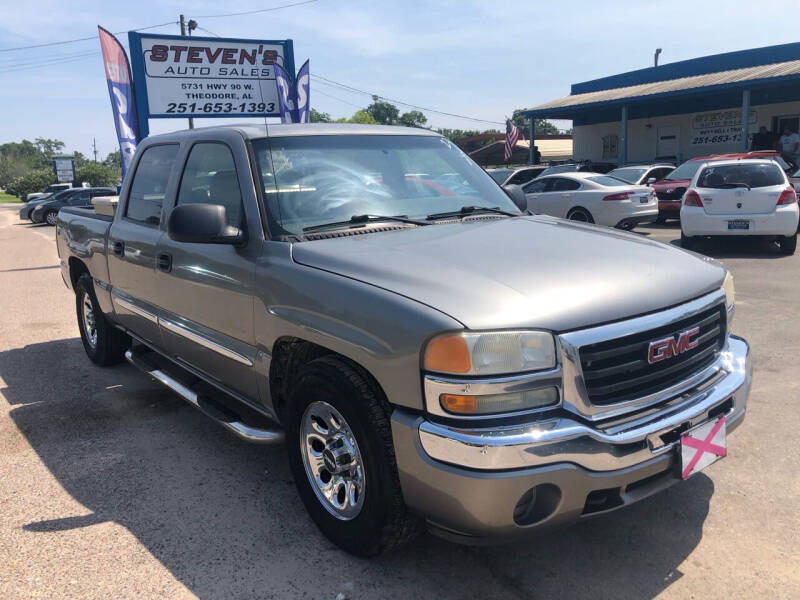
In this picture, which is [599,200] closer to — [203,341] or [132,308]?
[132,308]

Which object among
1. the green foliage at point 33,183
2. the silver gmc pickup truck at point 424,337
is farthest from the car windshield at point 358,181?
the green foliage at point 33,183

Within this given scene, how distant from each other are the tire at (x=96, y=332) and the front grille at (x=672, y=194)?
1340 centimetres

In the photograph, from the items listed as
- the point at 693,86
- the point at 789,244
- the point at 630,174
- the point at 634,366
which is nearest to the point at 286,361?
the point at 634,366

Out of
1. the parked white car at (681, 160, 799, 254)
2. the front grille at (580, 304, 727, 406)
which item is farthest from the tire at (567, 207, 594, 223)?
the front grille at (580, 304, 727, 406)

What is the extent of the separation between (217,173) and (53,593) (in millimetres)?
2199

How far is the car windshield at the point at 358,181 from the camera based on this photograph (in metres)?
3.39

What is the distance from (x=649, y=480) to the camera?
8.41 ft

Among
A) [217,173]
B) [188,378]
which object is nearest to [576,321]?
[217,173]

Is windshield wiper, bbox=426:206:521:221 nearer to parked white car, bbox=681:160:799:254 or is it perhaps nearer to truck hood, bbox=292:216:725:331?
truck hood, bbox=292:216:725:331

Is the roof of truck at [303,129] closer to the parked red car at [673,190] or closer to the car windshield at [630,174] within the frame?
the parked red car at [673,190]

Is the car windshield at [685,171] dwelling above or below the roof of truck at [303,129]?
below

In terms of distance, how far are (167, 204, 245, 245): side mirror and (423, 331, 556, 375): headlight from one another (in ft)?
4.53

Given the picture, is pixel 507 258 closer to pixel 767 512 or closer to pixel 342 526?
pixel 342 526

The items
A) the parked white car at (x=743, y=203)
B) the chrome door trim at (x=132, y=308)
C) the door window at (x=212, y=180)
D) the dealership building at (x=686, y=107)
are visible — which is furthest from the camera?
the dealership building at (x=686, y=107)
